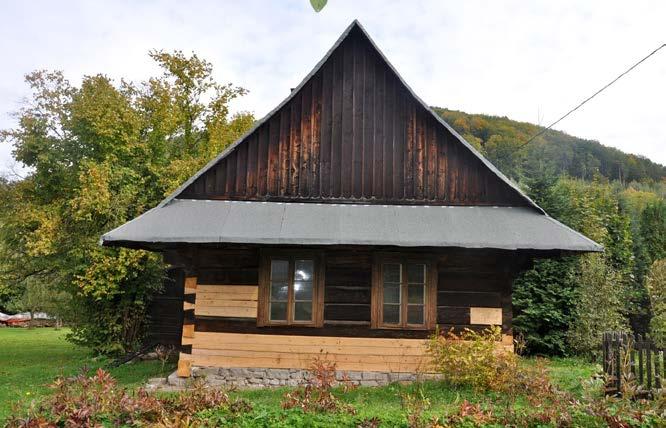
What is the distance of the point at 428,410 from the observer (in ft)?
25.0

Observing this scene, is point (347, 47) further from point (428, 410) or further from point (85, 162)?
point (85, 162)

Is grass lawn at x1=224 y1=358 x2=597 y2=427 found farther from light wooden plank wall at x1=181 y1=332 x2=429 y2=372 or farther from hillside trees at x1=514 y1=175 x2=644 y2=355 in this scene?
hillside trees at x1=514 y1=175 x2=644 y2=355

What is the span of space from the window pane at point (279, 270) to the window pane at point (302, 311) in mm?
578

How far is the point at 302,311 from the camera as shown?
10.7 meters

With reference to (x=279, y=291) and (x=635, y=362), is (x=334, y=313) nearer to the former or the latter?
(x=279, y=291)

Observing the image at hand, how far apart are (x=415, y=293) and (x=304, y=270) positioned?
210 centimetres

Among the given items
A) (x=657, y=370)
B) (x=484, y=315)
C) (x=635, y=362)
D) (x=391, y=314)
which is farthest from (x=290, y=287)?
(x=657, y=370)

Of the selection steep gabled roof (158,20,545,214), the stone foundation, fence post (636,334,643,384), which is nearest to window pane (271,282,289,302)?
the stone foundation

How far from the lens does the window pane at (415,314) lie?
10664 millimetres

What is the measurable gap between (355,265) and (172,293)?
8639 mm

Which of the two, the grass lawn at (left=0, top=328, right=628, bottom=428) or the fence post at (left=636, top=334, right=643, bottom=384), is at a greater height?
the fence post at (left=636, top=334, right=643, bottom=384)

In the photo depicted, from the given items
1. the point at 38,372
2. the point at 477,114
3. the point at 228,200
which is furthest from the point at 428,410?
the point at 477,114

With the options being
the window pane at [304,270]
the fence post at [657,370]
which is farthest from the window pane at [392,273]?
the fence post at [657,370]

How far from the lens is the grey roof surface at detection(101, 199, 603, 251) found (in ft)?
32.1
